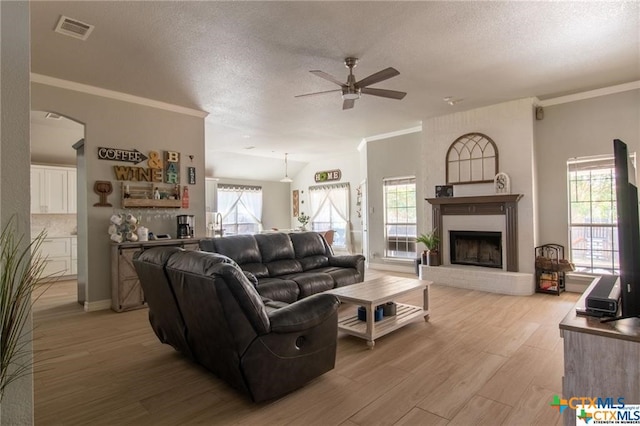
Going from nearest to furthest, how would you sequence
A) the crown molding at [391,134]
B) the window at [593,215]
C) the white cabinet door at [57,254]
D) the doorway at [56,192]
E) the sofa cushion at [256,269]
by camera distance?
the sofa cushion at [256,269] → the window at [593,215] → the doorway at [56,192] → the white cabinet door at [57,254] → the crown molding at [391,134]

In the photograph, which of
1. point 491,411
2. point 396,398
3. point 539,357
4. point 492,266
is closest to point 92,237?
point 396,398

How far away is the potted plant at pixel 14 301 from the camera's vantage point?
118cm

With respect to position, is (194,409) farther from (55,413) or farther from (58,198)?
(58,198)

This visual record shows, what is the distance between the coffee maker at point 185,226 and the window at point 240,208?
4599 mm

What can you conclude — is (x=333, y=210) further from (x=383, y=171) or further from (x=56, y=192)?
(x=56, y=192)

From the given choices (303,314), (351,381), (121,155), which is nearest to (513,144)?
(351,381)

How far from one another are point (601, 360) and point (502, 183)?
4.35 metres

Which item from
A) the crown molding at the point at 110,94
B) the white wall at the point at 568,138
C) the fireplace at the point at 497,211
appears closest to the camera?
the crown molding at the point at 110,94

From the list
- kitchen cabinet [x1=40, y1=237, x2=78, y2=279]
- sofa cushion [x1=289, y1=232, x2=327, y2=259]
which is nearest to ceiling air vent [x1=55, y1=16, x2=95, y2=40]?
→ sofa cushion [x1=289, y1=232, x2=327, y2=259]

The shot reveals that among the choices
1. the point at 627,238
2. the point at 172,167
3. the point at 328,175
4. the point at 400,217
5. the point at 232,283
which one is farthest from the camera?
the point at 328,175

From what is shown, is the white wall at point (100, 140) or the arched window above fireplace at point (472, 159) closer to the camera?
the white wall at point (100, 140)

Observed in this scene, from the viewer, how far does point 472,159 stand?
566 cm

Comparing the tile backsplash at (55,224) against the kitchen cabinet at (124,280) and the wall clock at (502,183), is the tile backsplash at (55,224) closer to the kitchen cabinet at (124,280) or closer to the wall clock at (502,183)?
the kitchen cabinet at (124,280)

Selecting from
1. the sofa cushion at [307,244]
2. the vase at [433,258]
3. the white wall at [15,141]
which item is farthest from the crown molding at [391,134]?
the white wall at [15,141]
